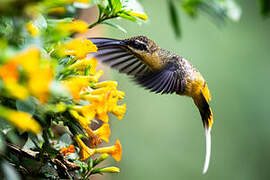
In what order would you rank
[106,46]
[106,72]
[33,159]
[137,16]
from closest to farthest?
[33,159] < [137,16] < [106,46] < [106,72]

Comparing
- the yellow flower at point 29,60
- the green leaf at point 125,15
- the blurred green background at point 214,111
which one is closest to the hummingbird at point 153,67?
the green leaf at point 125,15

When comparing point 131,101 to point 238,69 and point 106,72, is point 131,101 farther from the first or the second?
point 106,72

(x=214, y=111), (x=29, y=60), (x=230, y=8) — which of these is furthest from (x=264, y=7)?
(x=214, y=111)

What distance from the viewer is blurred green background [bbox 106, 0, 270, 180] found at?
4.82 metres

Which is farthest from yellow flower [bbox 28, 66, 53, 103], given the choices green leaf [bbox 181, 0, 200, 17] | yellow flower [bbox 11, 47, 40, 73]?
green leaf [bbox 181, 0, 200, 17]

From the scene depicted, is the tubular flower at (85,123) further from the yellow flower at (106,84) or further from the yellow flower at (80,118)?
the yellow flower at (106,84)

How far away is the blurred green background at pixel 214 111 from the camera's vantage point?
4.82 meters

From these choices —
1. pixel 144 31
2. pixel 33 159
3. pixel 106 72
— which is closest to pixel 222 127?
pixel 144 31

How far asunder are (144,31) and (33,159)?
13.2 feet

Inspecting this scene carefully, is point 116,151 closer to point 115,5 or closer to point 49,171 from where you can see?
point 49,171

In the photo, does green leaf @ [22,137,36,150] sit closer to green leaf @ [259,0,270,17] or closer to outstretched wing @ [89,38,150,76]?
outstretched wing @ [89,38,150,76]

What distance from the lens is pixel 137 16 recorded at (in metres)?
1.06

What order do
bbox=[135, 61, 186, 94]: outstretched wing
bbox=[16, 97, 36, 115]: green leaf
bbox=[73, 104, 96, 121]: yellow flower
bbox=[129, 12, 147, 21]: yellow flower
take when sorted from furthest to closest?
bbox=[135, 61, 186, 94]: outstretched wing < bbox=[129, 12, 147, 21]: yellow flower < bbox=[73, 104, 96, 121]: yellow flower < bbox=[16, 97, 36, 115]: green leaf

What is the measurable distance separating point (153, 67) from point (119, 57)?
0.16 m
